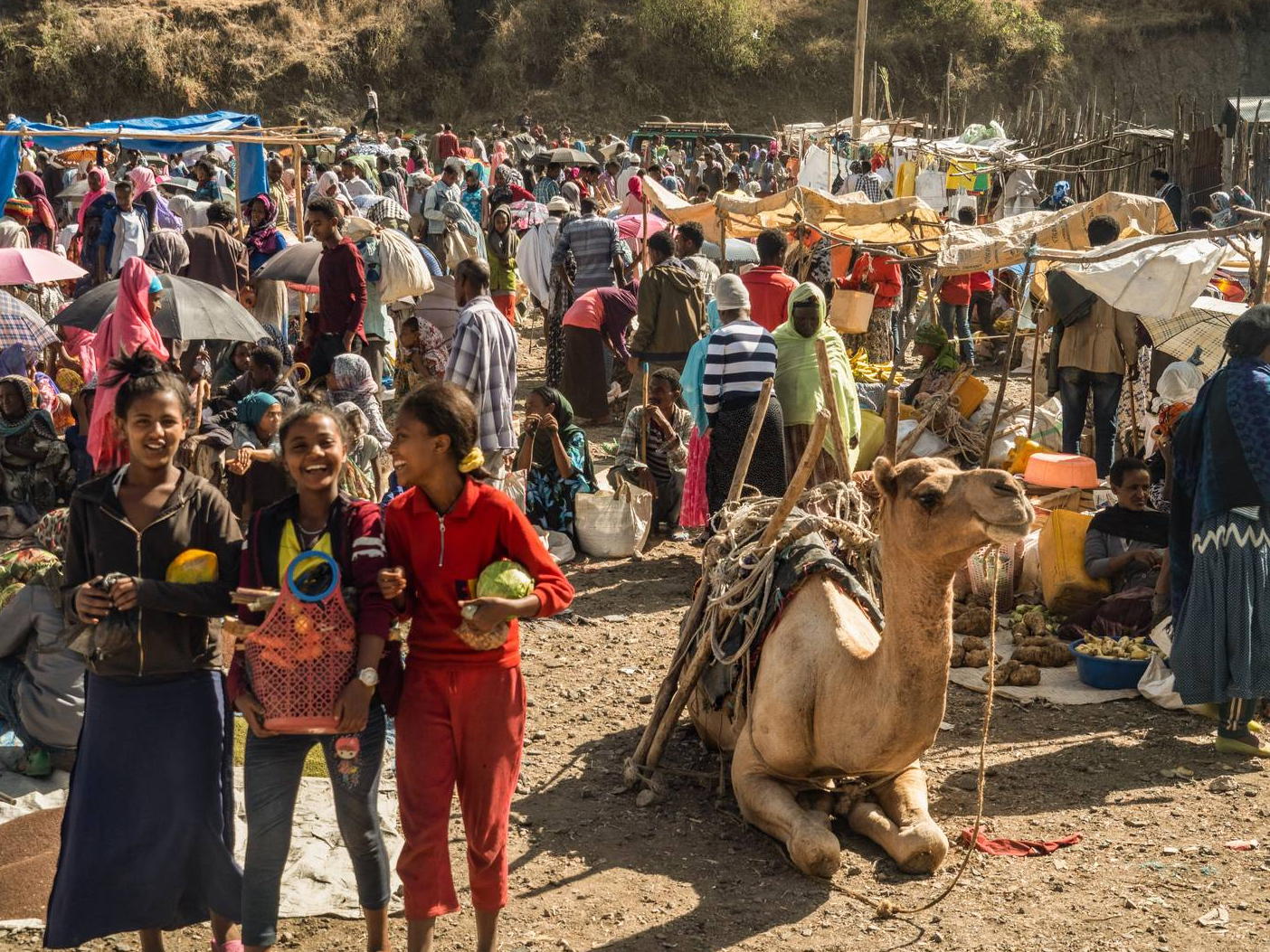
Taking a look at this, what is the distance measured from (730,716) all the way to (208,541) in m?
2.53

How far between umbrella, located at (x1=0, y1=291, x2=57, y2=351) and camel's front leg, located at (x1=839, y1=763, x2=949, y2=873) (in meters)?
7.03

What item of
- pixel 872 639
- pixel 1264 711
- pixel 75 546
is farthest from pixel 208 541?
pixel 1264 711

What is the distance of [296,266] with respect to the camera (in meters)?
11.0

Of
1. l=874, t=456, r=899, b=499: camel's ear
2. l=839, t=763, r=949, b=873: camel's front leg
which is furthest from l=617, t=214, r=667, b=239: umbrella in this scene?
l=874, t=456, r=899, b=499: camel's ear

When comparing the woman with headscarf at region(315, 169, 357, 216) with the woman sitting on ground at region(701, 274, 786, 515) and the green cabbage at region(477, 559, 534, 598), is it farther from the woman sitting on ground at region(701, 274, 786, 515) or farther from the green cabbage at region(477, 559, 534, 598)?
the green cabbage at region(477, 559, 534, 598)

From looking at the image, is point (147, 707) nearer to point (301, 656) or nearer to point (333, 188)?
point (301, 656)

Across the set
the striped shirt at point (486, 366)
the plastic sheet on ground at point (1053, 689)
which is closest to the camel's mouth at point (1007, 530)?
the plastic sheet on ground at point (1053, 689)

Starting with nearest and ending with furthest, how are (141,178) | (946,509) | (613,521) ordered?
(946,509) → (613,521) → (141,178)

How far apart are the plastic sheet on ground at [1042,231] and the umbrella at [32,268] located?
249 inches

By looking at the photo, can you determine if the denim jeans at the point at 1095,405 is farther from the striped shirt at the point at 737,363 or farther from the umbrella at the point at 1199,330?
the striped shirt at the point at 737,363

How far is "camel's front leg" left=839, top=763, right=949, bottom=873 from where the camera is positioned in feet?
16.2

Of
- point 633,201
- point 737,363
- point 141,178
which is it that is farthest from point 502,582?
point 633,201

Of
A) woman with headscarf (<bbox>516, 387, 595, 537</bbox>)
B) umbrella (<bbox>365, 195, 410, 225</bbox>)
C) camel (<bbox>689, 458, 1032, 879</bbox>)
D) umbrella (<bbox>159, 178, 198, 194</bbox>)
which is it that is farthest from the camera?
umbrella (<bbox>159, 178, 198, 194</bbox>)

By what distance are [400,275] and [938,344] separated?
13.7ft
